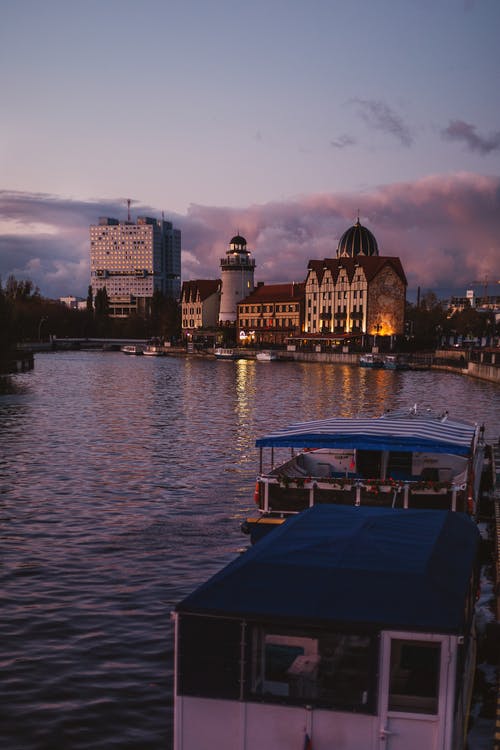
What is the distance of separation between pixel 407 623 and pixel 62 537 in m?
17.2

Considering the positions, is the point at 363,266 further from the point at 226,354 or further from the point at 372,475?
the point at 372,475

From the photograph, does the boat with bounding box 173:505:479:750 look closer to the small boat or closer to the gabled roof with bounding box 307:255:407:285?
the gabled roof with bounding box 307:255:407:285

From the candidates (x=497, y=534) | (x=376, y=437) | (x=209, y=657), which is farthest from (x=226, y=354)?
(x=209, y=657)

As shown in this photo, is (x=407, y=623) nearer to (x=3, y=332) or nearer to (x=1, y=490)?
(x=1, y=490)

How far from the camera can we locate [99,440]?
46062 mm

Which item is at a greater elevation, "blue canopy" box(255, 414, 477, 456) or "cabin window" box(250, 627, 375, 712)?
"blue canopy" box(255, 414, 477, 456)

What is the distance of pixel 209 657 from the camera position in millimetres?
8938

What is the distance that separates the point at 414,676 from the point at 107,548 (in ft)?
50.7

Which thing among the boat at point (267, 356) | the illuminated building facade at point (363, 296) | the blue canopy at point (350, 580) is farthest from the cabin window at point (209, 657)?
the illuminated building facade at point (363, 296)

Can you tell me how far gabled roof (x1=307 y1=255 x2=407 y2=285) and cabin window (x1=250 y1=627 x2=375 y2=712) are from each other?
16565cm

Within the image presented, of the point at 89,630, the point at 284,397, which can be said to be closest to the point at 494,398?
the point at 284,397

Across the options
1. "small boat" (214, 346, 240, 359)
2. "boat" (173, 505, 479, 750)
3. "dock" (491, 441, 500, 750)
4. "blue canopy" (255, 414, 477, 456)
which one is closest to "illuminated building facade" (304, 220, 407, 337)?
"small boat" (214, 346, 240, 359)

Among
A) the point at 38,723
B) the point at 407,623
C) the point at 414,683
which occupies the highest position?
the point at 407,623

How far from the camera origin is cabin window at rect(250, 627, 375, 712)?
8.71m
